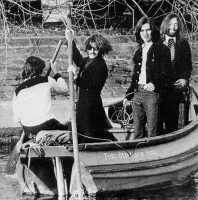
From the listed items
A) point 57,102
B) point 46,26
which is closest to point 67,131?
point 57,102

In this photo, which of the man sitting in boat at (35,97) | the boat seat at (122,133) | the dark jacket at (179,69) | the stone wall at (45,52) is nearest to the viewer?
the man sitting in boat at (35,97)

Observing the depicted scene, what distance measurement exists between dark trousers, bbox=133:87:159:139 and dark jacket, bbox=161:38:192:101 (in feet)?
1.57

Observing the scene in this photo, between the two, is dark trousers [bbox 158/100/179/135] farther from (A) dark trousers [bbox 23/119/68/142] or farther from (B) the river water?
(A) dark trousers [bbox 23/119/68/142]

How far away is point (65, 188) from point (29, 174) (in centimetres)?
49

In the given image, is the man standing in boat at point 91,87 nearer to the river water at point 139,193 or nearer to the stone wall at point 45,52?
the river water at point 139,193

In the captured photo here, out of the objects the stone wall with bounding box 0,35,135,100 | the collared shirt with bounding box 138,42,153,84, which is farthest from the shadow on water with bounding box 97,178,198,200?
the stone wall with bounding box 0,35,135,100

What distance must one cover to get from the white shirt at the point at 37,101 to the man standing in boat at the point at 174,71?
5.10 ft

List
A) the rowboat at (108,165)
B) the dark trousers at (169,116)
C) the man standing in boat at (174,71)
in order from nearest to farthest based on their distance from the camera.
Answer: the rowboat at (108,165)
the man standing in boat at (174,71)
the dark trousers at (169,116)

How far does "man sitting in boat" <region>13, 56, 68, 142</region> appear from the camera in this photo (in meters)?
10.6

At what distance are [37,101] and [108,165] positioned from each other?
1187mm

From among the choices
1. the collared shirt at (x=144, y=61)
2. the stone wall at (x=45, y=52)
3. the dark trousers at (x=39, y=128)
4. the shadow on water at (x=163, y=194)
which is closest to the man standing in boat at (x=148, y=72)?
the collared shirt at (x=144, y=61)

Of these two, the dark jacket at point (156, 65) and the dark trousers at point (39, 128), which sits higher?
the dark jacket at point (156, 65)

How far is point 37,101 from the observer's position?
418 inches

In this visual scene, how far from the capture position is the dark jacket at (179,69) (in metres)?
11.3
